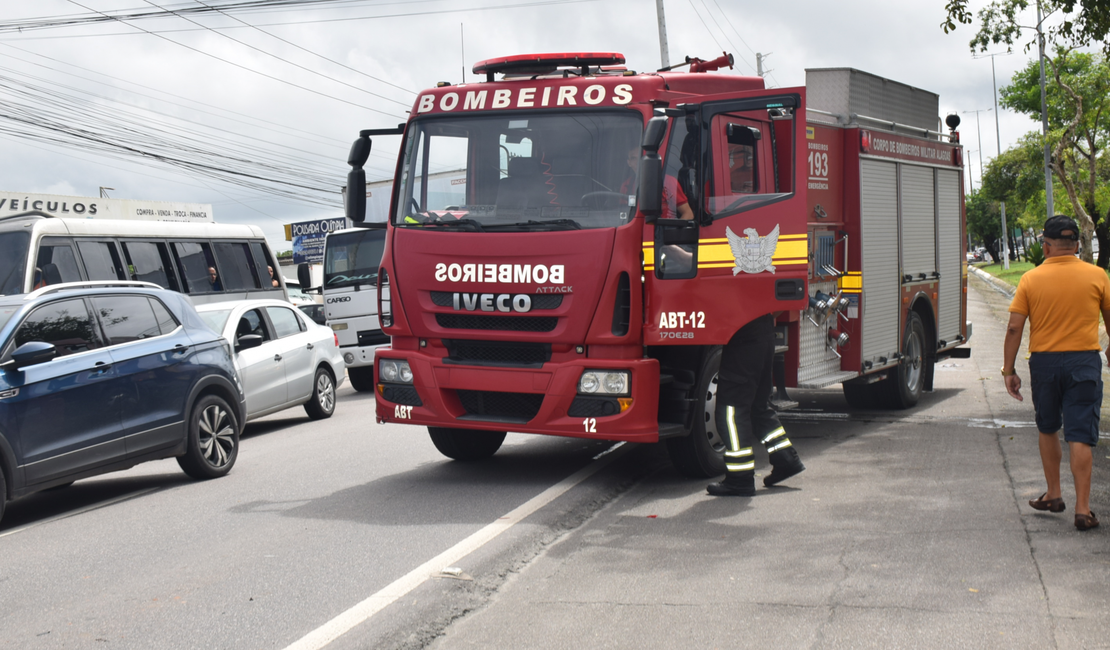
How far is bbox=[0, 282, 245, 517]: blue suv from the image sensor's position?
7543mm

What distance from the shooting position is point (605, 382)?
7445 mm

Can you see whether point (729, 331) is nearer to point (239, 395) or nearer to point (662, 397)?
point (662, 397)

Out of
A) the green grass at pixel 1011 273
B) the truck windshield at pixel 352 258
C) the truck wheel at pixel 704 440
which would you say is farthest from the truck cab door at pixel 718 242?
the green grass at pixel 1011 273

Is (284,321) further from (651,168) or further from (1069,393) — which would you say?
(1069,393)

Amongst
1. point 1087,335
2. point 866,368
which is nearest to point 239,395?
point 866,368

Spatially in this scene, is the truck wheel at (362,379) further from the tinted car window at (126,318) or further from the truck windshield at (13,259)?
the tinted car window at (126,318)

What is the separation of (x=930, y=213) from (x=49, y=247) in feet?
34.4

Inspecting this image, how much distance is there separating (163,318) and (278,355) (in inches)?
144

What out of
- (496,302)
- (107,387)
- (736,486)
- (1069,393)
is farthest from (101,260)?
(1069,393)

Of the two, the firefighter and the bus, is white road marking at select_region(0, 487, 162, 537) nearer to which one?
the firefighter

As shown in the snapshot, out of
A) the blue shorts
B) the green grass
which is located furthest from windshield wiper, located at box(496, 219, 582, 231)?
the green grass

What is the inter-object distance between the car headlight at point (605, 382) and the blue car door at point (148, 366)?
354 cm

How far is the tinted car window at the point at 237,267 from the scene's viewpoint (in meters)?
17.1

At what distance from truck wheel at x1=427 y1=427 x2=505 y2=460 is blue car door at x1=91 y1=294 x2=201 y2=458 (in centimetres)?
207
